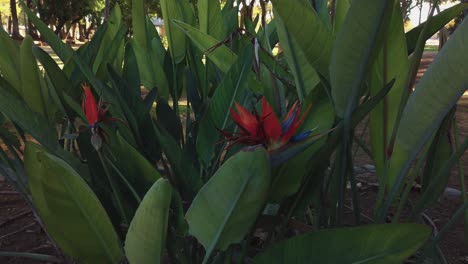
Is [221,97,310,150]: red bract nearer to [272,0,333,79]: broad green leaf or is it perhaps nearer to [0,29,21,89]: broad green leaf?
[272,0,333,79]: broad green leaf

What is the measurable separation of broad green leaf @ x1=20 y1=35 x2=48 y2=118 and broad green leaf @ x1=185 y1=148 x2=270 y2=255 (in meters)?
0.46

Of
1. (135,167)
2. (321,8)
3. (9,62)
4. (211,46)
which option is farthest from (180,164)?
(321,8)

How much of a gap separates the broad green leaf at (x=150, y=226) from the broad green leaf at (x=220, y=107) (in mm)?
279

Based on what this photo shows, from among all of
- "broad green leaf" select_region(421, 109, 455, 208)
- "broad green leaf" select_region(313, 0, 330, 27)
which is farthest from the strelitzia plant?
"broad green leaf" select_region(313, 0, 330, 27)

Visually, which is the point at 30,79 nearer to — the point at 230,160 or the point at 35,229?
the point at 230,160

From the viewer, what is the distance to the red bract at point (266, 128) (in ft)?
2.03

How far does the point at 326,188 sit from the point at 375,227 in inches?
16.9

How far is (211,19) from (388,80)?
566mm

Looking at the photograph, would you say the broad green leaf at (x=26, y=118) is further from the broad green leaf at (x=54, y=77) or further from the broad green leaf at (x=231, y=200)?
the broad green leaf at (x=231, y=200)

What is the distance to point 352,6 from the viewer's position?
60 centimetres

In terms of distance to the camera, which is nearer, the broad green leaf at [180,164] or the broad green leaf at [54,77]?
the broad green leaf at [180,164]

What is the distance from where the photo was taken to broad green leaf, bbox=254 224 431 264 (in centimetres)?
63

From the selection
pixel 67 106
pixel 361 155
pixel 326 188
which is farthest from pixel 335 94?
pixel 361 155

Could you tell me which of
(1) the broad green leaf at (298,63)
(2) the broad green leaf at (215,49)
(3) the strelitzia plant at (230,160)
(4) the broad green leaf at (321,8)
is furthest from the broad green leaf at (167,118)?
(4) the broad green leaf at (321,8)
